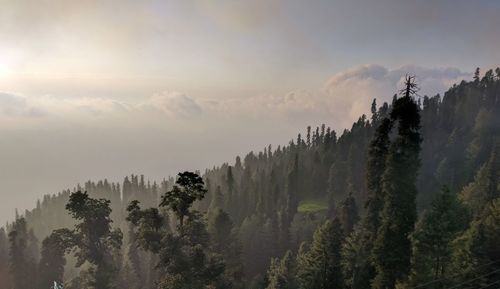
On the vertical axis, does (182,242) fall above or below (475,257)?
above

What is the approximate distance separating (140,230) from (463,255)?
123 feet

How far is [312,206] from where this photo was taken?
177375mm

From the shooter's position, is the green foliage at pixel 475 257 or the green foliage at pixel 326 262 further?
the green foliage at pixel 326 262

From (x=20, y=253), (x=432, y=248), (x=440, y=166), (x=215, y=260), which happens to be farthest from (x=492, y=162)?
(x=20, y=253)

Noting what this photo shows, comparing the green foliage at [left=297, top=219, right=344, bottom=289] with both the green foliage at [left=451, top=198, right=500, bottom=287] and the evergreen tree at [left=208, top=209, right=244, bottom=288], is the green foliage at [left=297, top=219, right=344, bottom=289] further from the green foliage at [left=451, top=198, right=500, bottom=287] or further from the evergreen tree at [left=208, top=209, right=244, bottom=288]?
the evergreen tree at [left=208, top=209, right=244, bottom=288]

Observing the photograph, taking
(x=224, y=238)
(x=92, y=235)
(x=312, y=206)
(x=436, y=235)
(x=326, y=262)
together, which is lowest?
(x=312, y=206)

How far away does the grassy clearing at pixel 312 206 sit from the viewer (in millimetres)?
170250

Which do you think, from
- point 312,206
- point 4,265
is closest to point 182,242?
point 4,265

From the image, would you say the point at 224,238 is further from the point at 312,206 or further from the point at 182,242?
the point at 312,206

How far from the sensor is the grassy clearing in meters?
170

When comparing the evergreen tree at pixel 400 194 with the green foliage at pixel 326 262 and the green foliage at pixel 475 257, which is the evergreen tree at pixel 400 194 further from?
the green foliage at pixel 326 262

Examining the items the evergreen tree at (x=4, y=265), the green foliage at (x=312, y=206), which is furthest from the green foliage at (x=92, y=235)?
the green foliage at (x=312, y=206)

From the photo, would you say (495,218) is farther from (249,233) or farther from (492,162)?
(249,233)

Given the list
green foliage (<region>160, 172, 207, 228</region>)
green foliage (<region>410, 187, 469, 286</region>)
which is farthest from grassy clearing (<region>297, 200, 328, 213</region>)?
green foliage (<region>160, 172, 207, 228</region>)
